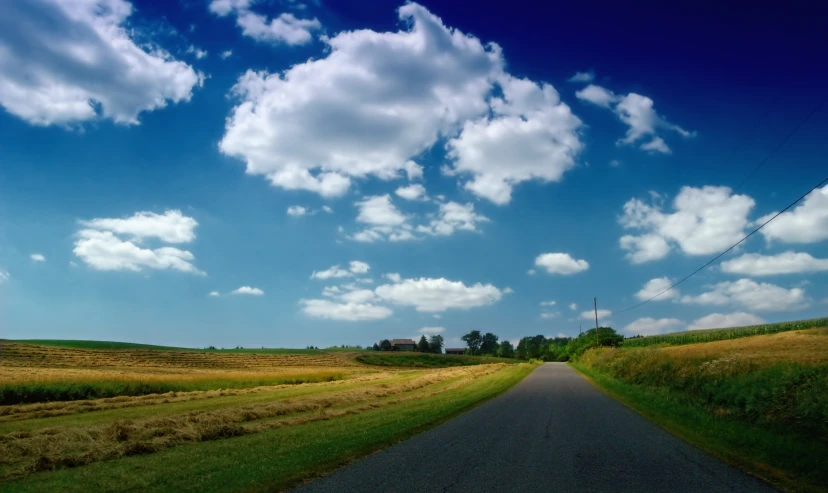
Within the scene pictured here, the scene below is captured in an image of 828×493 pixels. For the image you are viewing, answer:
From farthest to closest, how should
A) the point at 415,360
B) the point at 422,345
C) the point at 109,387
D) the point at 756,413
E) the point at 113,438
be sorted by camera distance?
1. the point at 422,345
2. the point at 415,360
3. the point at 109,387
4. the point at 756,413
5. the point at 113,438

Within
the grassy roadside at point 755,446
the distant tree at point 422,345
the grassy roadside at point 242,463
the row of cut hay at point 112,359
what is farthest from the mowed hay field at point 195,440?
the distant tree at point 422,345

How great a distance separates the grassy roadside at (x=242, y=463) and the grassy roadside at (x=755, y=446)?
7598 mm

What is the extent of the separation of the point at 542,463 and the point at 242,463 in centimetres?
628

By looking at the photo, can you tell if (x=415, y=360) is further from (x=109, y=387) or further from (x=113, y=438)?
(x=113, y=438)

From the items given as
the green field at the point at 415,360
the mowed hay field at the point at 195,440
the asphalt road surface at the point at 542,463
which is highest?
the asphalt road surface at the point at 542,463

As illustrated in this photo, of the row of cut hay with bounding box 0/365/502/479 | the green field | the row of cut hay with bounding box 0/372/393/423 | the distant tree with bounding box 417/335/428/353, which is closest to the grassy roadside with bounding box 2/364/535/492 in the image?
the row of cut hay with bounding box 0/365/502/479

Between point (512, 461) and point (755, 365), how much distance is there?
15.2m

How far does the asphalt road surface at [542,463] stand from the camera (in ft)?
27.9

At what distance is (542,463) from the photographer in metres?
10.2

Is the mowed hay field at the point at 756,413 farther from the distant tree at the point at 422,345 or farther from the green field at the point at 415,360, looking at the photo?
the distant tree at the point at 422,345

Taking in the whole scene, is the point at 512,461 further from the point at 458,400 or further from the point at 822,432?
the point at 458,400

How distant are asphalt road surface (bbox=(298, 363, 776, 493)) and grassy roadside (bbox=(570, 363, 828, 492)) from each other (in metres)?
0.47

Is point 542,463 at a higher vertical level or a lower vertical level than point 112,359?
higher

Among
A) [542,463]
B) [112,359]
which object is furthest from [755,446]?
[112,359]
